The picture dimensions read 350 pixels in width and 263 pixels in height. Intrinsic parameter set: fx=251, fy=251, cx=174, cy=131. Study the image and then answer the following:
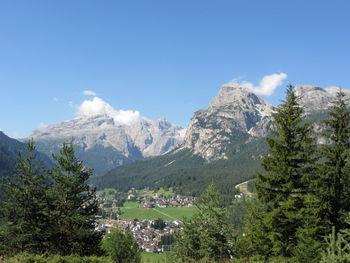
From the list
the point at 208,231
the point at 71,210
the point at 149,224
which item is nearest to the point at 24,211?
the point at 71,210

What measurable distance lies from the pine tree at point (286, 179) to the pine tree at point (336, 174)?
64.0 inches

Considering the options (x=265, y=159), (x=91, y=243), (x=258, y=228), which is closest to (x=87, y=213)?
(x=91, y=243)

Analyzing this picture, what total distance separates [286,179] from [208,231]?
1119 centimetres

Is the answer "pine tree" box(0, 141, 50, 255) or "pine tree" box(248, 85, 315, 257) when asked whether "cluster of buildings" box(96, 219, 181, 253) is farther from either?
"pine tree" box(248, 85, 315, 257)

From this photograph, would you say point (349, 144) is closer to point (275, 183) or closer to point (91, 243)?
point (275, 183)

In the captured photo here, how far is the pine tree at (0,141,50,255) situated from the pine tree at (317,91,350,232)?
2220 centimetres

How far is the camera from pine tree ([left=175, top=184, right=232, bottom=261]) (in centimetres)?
2569

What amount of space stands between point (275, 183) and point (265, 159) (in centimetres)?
206

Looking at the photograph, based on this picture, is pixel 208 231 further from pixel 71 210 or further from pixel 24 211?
pixel 24 211

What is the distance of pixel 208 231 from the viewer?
2659 centimetres

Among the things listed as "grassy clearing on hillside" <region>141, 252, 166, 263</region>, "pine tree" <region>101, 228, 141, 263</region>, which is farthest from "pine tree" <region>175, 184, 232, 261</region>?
"pine tree" <region>101, 228, 141, 263</region>

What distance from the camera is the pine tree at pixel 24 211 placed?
1964 cm

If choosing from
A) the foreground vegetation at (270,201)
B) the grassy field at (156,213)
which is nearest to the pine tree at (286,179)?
the foreground vegetation at (270,201)

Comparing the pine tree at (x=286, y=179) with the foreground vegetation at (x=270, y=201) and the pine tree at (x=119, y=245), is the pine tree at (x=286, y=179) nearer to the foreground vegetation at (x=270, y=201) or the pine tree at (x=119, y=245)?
the foreground vegetation at (x=270, y=201)
